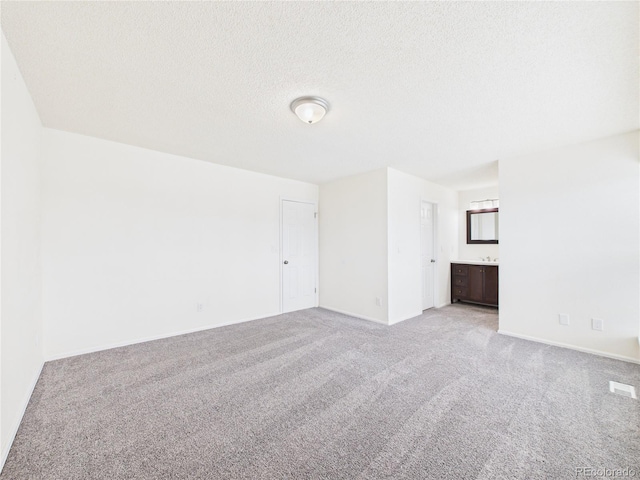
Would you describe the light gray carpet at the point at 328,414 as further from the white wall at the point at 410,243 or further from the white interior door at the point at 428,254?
the white interior door at the point at 428,254

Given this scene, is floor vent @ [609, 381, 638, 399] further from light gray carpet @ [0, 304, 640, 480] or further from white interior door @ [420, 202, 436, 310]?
white interior door @ [420, 202, 436, 310]

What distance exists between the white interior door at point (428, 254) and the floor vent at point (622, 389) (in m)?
2.76

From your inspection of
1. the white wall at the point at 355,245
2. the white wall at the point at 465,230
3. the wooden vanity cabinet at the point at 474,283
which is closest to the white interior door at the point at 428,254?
the wooden vanity cabinet at the point at 474,283

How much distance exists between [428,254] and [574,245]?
7.35 ft

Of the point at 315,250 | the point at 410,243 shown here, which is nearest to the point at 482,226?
the point at 410,243

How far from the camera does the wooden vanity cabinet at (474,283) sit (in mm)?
5004

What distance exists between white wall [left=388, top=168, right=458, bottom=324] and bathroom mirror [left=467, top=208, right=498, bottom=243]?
0.60 metres

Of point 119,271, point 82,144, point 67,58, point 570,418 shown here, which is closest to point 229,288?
point 119,271

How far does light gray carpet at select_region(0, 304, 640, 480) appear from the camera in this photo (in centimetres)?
152

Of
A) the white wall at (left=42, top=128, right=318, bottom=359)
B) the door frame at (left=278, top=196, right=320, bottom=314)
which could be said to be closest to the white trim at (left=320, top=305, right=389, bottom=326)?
the door frame at (left=278, top=196, right=320, bottom=314)

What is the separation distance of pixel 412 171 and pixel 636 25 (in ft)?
9.54

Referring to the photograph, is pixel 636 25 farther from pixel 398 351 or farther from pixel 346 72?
pixel 398 351

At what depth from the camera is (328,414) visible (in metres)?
1.96

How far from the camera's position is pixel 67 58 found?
1.77 meters
